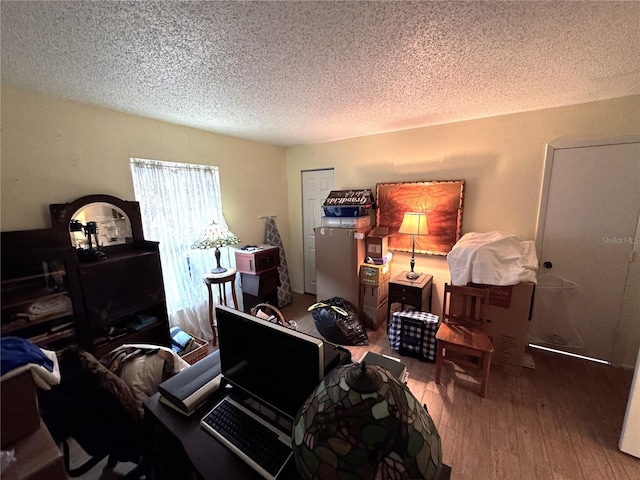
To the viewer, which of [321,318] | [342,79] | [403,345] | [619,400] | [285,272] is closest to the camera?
[342,79]

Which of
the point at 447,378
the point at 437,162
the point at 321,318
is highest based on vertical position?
the point at 437,162

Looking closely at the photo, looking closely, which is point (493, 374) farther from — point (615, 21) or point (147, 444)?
point (147, 444)

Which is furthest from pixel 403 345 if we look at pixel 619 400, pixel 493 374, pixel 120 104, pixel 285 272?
pixel 120 104

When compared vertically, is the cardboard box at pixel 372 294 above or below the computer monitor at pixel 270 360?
below

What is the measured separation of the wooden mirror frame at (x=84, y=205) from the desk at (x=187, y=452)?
1178mm

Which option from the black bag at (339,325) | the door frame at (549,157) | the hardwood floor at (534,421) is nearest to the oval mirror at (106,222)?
the hardwood floor at (534,421)

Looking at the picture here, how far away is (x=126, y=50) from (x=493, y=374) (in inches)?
130

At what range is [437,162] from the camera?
2.62m

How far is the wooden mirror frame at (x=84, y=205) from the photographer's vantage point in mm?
1570

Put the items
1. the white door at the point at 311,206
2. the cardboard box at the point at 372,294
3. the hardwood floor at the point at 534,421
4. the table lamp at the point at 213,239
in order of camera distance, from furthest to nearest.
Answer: the white door at the point at 311,206 → the cardboard box at the point at 372,294 → the table lamp at the point at 213,239 → the hardwood floor at the point at 534,421

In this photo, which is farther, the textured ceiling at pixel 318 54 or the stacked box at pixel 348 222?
the stacked box at pixel 348 222

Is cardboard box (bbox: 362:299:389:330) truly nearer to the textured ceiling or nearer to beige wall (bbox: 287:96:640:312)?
beige wall (bbox: 287:96:640:312)

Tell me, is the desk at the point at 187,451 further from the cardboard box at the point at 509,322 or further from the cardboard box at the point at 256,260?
the cardboard box at the point at 509,322

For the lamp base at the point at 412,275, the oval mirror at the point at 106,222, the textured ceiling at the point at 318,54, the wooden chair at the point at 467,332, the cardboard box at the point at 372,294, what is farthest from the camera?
the cardboard box at the point at 372,294
